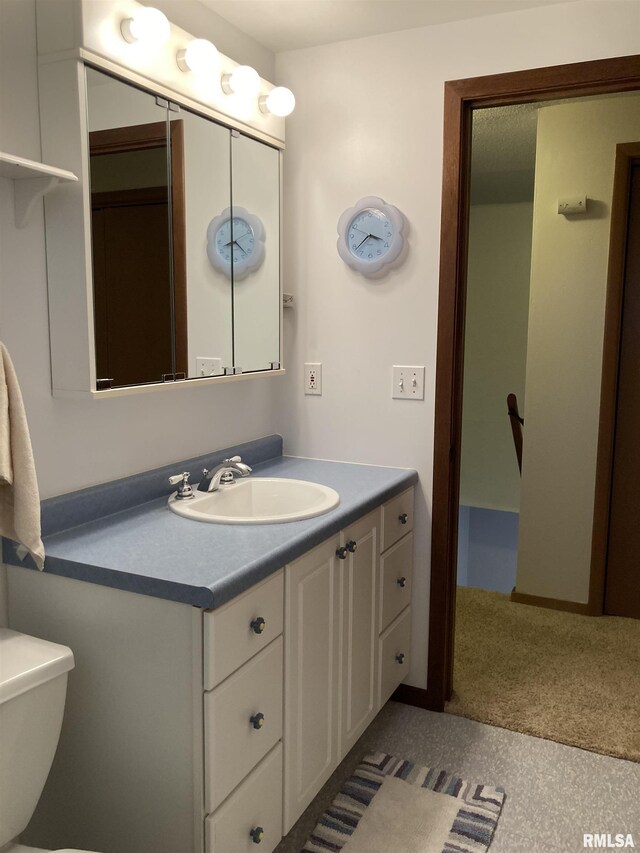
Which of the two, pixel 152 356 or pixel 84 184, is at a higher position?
pixel 84 184

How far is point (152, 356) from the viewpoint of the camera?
5.99ft

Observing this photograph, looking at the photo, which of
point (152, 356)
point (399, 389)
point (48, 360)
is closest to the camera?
point (48, 360)

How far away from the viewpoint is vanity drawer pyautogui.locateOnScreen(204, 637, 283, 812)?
4.59ft

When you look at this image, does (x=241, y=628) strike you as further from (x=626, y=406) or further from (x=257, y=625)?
(x=626, y=406)

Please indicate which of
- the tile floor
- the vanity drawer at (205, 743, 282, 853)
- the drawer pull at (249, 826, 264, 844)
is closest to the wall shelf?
the vanity drawer at (205, 743, 282, 853)

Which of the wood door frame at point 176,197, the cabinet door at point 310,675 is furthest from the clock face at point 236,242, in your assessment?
the cabinet door at point 310,675

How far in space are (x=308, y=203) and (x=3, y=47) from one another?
3.71 feet

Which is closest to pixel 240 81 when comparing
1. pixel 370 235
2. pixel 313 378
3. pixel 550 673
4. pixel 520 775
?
pixel 370 235

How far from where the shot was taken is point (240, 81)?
79.3 inches

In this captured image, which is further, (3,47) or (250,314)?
(250,314)

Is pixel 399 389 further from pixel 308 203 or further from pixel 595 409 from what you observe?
pixel 595 409

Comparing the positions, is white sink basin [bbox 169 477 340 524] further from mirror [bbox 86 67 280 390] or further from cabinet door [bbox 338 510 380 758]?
mirror [bbox 86 67 280 390]

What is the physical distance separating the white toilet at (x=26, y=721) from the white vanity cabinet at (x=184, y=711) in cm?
11

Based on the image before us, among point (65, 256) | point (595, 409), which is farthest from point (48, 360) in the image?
point (595, 409)
